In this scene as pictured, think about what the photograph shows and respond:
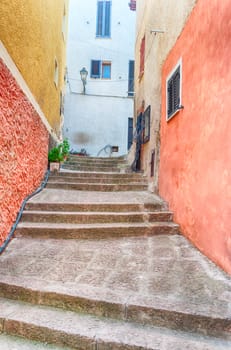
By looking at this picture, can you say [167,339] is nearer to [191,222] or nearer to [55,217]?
[191,222]

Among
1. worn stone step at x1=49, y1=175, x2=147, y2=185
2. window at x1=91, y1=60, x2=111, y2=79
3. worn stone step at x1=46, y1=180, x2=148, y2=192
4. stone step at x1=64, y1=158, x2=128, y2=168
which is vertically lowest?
worn stone step at x1=46, y1=180, x2=148, y2=192

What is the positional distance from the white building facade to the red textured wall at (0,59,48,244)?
288 inches

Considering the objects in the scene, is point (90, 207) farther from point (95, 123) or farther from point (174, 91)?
point (95, 123)

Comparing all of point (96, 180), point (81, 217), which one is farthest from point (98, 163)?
point (81, 217)

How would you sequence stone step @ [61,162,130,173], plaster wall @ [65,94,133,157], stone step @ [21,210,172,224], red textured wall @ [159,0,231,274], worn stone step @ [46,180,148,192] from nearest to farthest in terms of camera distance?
1. red textured wall @ [159,0,231,274]
2. stone step @ [21,210,172,224]
3. worn stone step @ [46,180,148,192]
4. stone step @ [61,162,130,173]
5. plaster wall @ [65,94,133,157]

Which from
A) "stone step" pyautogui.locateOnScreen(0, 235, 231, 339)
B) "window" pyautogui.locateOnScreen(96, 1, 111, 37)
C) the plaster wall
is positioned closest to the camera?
"stone step" pyautogui.locateOnScreen(0, 235, 231, 339)

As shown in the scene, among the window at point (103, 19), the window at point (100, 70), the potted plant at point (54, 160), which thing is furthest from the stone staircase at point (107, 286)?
the window at point (103, 19)

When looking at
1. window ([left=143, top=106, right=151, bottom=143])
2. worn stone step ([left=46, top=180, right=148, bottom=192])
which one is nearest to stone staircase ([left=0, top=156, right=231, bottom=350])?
worn stone step ([left=46, top=180, right=148, bottom=192])

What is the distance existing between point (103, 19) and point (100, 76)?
9.51 feet

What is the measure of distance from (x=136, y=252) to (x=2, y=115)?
94.9 inches

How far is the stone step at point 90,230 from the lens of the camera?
12.8 feet

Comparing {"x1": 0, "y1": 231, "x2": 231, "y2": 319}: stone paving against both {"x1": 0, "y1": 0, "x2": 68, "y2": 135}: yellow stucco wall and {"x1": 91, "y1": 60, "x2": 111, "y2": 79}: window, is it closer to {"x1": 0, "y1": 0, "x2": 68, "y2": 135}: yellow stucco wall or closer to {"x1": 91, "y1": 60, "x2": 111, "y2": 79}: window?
{"x1": 0, "y1": 0, "x2": 68, "y2": 135}: yellow stucco wall

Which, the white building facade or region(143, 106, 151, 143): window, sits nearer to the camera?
region(143, 106, 151, 143): window

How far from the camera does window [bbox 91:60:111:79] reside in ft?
41.7
